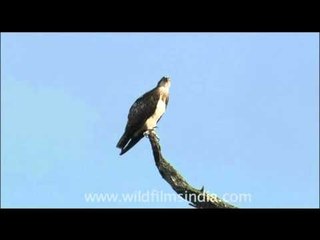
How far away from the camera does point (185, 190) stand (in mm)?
10203

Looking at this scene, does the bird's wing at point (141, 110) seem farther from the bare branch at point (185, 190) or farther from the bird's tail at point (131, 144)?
the bare branch at point (185, 190)

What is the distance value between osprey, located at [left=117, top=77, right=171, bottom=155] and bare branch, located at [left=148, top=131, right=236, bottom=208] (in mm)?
2330

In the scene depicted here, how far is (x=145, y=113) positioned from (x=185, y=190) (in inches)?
155

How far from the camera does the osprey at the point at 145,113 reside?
44.3 ft

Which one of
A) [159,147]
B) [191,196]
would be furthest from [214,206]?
[159,147]

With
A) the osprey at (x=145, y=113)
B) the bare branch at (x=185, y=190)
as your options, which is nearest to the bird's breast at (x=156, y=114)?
the osprey at (x=145, y=113)

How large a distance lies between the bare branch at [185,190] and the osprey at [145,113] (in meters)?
2.33

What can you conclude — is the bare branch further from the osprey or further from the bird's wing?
the bird's wing

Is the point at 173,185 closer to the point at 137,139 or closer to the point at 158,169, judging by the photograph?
the point at 158,169

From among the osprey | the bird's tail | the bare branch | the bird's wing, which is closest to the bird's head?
the osprey

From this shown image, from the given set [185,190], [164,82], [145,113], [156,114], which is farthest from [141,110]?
[185,190]

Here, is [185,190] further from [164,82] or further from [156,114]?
[164,82]

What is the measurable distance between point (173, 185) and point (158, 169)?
559 millimetres
